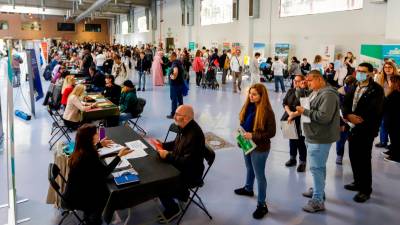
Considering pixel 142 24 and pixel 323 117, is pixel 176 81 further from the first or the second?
pixel 142 24

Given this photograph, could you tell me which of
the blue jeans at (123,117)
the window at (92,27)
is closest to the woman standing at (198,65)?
the blue jeans at (123,117)

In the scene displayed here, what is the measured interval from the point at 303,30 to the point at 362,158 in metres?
10.4

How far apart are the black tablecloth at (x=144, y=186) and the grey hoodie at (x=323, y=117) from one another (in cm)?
128

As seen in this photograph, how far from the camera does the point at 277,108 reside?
321 inches

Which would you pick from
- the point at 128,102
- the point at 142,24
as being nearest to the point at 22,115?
the point at 128,102

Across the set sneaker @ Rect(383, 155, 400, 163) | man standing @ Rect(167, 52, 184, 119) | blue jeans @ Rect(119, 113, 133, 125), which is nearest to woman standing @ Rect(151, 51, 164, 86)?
man standing @ Rect(167, 52, 184, 119)

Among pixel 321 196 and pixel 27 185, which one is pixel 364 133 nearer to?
pixel 321 196

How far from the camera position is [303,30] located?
1284 centimetres

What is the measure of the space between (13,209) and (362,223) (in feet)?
10.4

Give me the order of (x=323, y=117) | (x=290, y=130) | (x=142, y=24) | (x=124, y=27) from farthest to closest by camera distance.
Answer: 1. (x=124, y=27)
2. (x=142, y=24)
3. (x=290, y=130)
4. (x=323, y=117)

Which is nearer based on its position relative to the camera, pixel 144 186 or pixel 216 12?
pixel 144 186

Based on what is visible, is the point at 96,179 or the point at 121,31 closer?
the point at 96,179

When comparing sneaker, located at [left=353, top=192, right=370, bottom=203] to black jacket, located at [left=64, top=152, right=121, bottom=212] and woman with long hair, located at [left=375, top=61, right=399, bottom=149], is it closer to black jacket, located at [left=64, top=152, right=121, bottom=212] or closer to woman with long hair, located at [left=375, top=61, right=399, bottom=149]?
woman with long hair, located at [left=375, top=61, right=399, bottom=149]

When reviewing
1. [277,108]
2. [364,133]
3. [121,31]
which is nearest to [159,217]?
[364,133]
